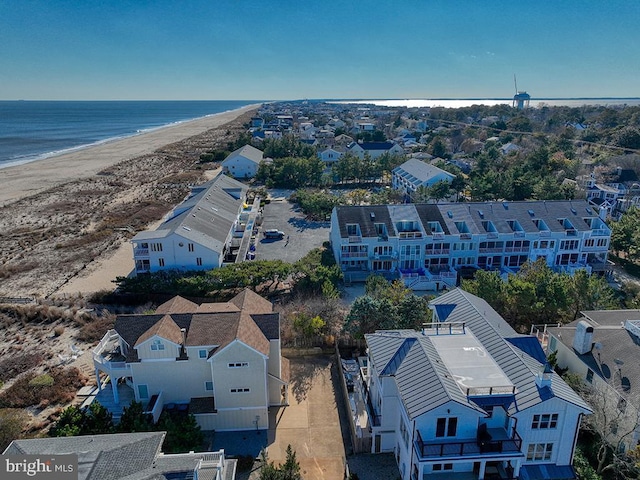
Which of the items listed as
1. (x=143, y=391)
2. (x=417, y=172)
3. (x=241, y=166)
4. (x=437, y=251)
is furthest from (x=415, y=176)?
(x=143, y=391)

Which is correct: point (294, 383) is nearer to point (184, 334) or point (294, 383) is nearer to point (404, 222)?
point (184, 334)

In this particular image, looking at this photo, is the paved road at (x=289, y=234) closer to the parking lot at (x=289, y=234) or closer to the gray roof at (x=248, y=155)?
the parking lot at (x=289, y=234)

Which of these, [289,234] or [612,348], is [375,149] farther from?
[612,348]

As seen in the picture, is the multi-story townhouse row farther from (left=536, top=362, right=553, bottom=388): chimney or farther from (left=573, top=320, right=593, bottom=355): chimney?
(left=536, top=362, right=553, bottom=388): chimney

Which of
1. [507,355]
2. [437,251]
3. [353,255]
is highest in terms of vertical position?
[507,355]

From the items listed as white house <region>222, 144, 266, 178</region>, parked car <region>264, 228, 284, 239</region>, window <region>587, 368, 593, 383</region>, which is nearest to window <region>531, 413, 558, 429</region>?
window <region>587, 368, 593, 383</region>

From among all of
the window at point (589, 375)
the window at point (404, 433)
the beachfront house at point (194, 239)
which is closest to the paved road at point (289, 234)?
the beachfront house at point (194, 239)
